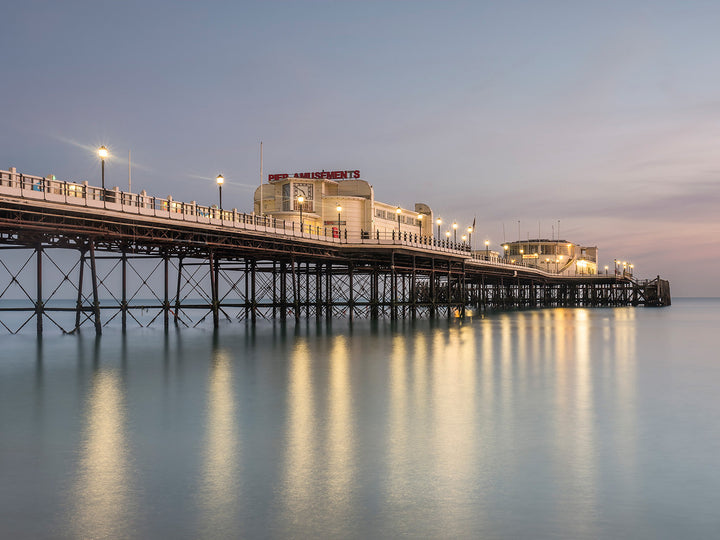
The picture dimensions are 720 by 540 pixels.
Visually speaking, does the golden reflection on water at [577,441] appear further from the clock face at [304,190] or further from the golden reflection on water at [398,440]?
the clock face at [304,190]

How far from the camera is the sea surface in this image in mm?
9719

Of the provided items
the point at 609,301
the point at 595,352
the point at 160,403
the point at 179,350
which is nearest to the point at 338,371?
the point at 160,403

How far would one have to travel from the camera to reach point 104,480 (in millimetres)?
11445

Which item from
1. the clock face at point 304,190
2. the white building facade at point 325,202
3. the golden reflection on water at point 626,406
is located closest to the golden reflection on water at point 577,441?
the golden reflection on water at point 626,406

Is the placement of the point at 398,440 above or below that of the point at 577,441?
above

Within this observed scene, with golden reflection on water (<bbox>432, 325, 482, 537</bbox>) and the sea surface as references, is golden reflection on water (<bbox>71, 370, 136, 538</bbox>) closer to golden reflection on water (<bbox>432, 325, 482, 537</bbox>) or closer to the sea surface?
the sea surface

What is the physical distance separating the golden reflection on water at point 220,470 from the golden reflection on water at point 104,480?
1.20 meters

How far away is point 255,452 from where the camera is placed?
13.5 m

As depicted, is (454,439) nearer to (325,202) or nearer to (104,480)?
(104,480)

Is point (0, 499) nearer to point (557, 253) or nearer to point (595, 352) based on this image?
point (595, 352)

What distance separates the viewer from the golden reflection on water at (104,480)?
370 inches

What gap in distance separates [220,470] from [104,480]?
210 centimetres

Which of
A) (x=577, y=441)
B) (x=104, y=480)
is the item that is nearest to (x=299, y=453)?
(x=104, y=480)

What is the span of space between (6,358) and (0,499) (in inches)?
1031
